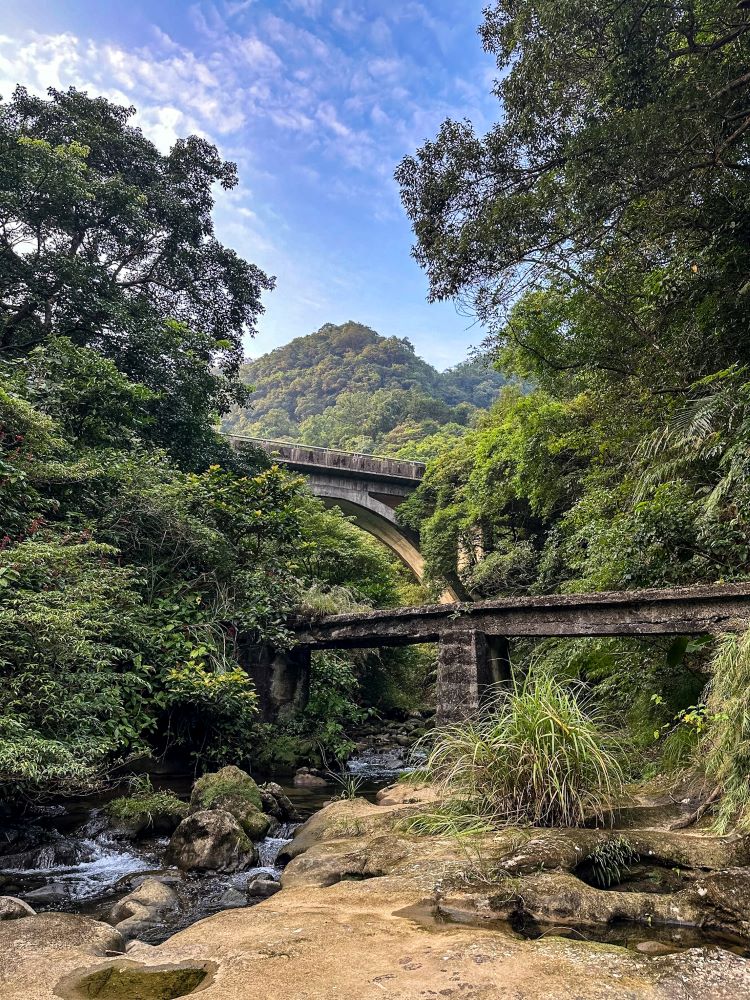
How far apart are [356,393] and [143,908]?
1843 inches

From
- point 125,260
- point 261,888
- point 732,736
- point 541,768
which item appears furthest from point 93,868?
point 125,260

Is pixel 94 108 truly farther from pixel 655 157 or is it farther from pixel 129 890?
pixel 129 890

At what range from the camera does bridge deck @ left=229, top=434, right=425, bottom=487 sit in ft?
74.2

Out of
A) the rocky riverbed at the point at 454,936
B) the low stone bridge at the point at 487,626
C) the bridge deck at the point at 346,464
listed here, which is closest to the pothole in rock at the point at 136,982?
the rocky riverbed at the point at 454,936

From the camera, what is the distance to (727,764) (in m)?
3.97

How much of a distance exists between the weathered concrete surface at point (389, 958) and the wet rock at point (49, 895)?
1272 mm

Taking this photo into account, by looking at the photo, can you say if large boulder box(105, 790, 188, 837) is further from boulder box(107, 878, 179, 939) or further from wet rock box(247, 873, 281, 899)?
wet rock box(247, 873, 281, 899)

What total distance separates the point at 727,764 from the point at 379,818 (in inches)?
110

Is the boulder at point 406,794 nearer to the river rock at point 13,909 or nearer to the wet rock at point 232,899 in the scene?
the wet rock at point 232,899

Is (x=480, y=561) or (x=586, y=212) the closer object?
(x=586, y=212)

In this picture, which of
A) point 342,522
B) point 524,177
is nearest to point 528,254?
point 524,177

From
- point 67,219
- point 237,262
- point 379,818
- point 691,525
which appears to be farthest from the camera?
point 237,262

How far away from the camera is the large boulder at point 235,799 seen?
6328 mm

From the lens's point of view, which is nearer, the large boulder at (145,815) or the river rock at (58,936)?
the river rock at (58,936)
